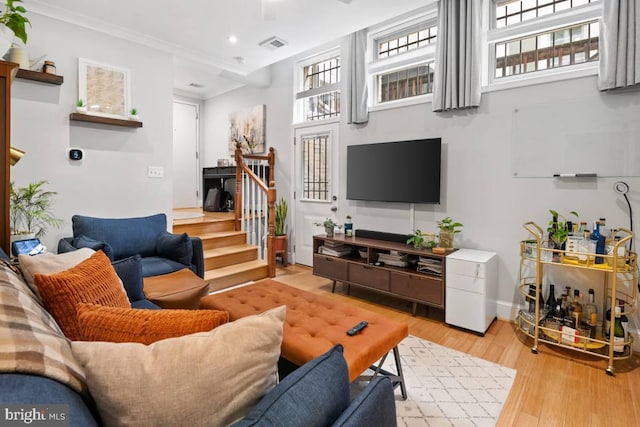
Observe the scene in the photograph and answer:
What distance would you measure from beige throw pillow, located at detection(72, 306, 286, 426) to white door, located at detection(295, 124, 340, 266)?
12.6ft

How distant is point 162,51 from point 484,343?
14.6 ft

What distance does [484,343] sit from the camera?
107 inches

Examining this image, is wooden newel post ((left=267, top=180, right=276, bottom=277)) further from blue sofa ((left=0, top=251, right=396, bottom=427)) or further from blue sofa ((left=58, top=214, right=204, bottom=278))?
blue sofa ((left=0, top=251, right=396, bottom=427))

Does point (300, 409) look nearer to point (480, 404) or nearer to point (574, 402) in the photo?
point (480, 404)

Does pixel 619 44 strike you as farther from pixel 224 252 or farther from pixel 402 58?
pixel 224 252

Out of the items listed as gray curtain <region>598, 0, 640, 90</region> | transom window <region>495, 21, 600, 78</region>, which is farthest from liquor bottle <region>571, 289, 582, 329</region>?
transom window <region>495, 21, 600, 78</region>

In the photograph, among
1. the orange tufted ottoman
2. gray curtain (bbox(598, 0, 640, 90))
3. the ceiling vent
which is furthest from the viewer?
the ceiling vent

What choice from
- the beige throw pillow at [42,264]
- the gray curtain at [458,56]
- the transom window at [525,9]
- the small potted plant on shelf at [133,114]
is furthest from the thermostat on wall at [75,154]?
the transom window at [525,9]

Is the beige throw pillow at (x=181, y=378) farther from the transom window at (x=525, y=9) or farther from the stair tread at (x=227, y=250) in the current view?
the transom window at (x=525, y=9)

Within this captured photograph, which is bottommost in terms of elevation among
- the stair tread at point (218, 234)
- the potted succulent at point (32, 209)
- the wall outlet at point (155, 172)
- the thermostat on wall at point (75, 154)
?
the stair tread at point (218, 234)

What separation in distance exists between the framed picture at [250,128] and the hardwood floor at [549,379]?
12.0 ft

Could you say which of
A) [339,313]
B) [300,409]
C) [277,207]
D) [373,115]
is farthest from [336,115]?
[300,409]

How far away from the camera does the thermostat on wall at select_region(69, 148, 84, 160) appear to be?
322 centimetres

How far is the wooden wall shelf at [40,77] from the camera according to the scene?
2.84m
